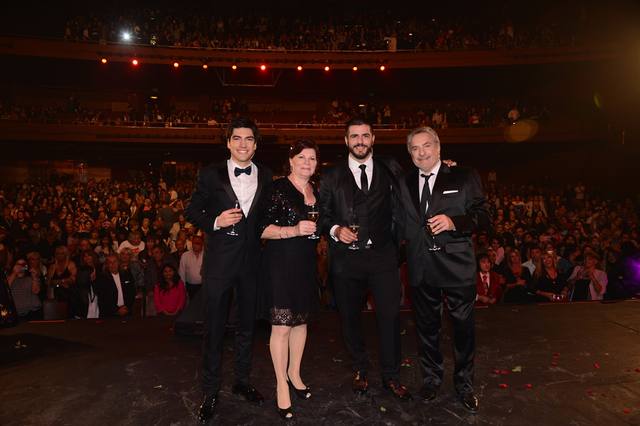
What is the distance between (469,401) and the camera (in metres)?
2.87

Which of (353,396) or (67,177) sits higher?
(67,177)

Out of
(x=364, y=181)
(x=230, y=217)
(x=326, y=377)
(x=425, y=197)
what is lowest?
(x=326, y=377)

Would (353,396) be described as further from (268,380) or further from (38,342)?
(38,342)

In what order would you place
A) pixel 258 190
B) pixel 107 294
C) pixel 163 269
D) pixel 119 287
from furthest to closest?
pixel 119 287 < pixel 107 294 < pixel 163 269 < pixel 258 190

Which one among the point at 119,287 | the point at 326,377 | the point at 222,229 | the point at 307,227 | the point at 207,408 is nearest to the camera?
the point at 307,227

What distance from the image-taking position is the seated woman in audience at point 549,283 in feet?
20.1

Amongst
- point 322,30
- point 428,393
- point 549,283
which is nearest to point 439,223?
point 428,393

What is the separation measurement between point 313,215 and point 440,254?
0.92 metres

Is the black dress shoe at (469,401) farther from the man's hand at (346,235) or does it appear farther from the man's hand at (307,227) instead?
the man's hand at (307,227)

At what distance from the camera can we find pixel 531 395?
119 inches

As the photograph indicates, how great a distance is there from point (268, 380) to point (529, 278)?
4510mm

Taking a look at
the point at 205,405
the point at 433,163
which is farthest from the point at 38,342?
the point at 433,163

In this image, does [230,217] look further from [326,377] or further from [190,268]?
[190,268]

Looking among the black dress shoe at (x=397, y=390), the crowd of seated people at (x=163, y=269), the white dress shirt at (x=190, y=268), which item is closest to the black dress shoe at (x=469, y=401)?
the black dress shoe at (x=397, y=390)
